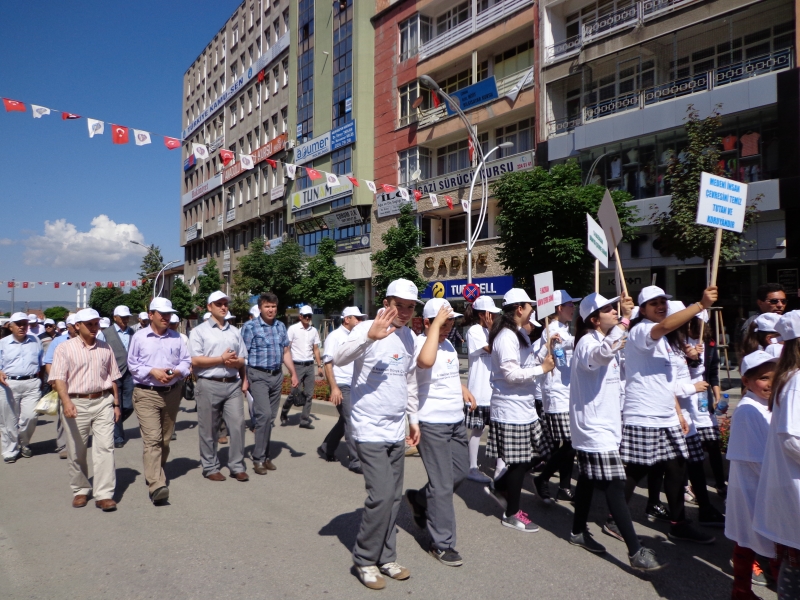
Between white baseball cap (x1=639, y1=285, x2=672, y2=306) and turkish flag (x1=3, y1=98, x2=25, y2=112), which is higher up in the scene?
turkish flag (x1=3, y1=98, x2=25, y2=112)

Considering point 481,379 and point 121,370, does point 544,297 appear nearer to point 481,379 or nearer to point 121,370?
point 481,379

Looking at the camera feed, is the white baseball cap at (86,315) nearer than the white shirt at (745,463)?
No

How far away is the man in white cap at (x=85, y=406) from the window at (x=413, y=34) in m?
27.8

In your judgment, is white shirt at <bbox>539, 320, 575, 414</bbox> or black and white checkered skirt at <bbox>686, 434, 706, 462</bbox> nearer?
A: black and white checkered skirt at <bbox>686, 434, 706, 462</bbox>

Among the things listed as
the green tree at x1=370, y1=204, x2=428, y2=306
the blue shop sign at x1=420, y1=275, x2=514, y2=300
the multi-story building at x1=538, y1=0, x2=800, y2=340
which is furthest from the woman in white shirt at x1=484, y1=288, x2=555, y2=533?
the green tree at x1=370, y1=204, x2=428, y2=306

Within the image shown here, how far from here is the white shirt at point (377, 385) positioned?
4121mm

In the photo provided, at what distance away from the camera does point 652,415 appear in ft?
15.3

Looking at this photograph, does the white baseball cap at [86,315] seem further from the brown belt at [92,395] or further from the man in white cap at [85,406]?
the brown belt at [92,395]

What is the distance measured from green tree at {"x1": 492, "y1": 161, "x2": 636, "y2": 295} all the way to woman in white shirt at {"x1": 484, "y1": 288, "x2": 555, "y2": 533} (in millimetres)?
11341

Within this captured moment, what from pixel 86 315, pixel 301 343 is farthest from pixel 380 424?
pixel 301 343

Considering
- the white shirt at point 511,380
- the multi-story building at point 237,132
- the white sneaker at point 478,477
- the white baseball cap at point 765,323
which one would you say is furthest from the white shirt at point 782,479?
the multi-story building at point 237,132

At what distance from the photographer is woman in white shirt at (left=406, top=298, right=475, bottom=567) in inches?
172

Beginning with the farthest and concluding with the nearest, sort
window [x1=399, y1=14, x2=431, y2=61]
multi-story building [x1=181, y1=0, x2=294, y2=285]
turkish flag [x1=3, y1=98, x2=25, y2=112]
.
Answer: multi-story building [x1=181, y1=0, x2=294, y2=285] < window [x1=399, y1=14, x2=431, y2=61] < turkish flag [x1=3, y1=98, x2=25, y2=112]

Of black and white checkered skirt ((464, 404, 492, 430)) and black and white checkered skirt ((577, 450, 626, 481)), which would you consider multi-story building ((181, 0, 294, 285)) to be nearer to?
black and white checkered skirt ((464, 404, 492, 430))
